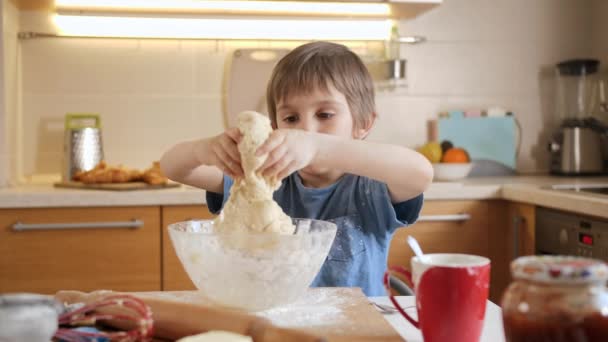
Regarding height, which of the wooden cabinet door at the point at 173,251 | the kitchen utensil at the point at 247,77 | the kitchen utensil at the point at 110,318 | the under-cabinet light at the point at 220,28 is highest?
the under-cabinet light at the point at 220,28

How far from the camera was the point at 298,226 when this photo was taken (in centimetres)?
92

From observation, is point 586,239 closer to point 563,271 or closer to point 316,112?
point 316,112

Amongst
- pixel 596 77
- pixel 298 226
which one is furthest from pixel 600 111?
pixel 298 226

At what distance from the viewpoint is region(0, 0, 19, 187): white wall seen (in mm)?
2148

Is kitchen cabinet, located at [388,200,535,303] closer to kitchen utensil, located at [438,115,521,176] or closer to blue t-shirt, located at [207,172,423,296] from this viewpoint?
kitchen utensil, located at [438,115,521,176]

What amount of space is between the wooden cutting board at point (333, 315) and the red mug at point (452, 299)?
0.05m

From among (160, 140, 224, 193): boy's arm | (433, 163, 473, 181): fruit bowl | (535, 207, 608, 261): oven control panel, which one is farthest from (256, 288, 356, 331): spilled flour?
(433, 163, 473, 181): fruit bowl

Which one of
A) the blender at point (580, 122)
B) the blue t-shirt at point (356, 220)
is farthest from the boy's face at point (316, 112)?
the blender at point (580, 122)

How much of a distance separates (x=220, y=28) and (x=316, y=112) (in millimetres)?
1323

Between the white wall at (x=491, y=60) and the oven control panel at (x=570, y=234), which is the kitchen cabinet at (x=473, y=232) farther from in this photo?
the white wall at (x=491, y=60)

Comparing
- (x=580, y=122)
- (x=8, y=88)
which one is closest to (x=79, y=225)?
(x=8, y=88)

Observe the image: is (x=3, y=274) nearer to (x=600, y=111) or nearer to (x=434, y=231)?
(x=434, y=231)

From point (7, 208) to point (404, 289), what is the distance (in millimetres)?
1239

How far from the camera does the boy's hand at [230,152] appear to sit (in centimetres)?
87
